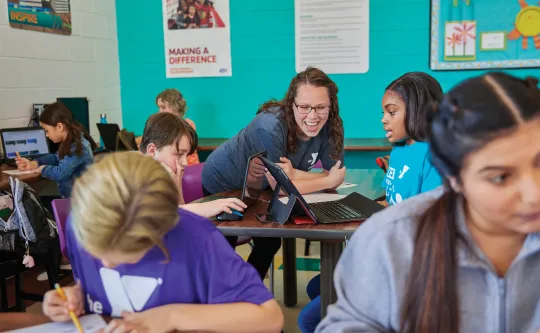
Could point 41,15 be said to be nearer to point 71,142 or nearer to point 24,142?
point 24,142

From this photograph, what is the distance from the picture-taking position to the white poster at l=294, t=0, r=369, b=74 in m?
4.32

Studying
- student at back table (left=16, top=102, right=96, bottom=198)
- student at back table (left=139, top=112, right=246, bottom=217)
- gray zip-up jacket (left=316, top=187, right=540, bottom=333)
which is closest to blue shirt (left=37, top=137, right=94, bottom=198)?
student at back table (left=16, top=102, right=96, bottom=198)

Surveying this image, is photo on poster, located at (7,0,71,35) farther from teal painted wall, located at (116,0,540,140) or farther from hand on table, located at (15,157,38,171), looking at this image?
hand on table, located at (15,157,38,171)

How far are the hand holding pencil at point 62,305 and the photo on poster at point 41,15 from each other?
123 inches

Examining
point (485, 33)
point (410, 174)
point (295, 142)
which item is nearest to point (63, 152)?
point (295, 142)

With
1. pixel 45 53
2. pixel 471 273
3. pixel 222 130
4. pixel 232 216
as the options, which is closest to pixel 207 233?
pixel 471 273

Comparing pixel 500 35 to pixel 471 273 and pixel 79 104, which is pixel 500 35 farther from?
pixel 471 273

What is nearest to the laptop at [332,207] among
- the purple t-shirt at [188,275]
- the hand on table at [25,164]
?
the purple t-shirt at [188,275]

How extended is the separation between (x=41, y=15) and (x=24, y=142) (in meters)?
1.03

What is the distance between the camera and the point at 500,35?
4.06 meters

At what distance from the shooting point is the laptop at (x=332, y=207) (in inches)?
68.4

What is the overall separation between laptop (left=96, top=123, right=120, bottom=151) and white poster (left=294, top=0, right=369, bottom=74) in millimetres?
1702

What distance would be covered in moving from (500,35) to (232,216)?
3.20 metres

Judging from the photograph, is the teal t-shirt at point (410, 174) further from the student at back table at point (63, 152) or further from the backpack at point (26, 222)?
the student at back table at point (63, 152)
